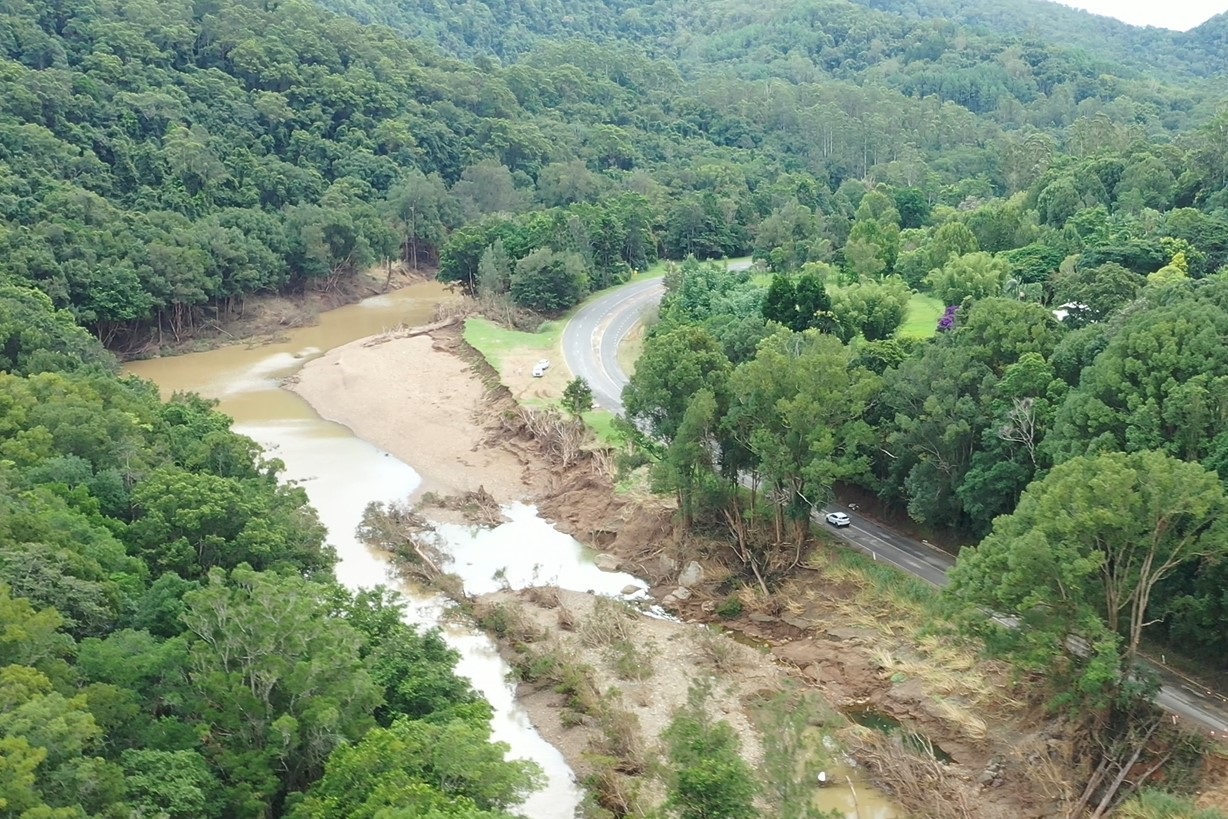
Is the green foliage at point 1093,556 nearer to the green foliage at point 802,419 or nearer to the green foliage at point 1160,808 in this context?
the green foliage at point 1160,808

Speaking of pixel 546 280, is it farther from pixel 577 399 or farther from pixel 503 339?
pixel 577 399

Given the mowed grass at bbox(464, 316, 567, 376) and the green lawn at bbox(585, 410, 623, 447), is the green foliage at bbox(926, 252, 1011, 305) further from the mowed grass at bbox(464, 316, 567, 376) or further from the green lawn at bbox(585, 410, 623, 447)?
the mowed grass at bbox(464, 316, 567, 376)

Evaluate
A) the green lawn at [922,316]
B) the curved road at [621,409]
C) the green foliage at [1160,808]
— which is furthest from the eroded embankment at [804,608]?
the green lawn at [922,316]

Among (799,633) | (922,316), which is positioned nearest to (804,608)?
(799,633)

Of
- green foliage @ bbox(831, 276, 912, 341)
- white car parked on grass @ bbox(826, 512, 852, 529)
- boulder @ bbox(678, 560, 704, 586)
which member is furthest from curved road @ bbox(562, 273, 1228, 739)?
green foliage @ bbox(831, 276, 912, 341)

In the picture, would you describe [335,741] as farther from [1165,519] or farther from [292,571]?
[1165,519]

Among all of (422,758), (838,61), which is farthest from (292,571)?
(838,61)

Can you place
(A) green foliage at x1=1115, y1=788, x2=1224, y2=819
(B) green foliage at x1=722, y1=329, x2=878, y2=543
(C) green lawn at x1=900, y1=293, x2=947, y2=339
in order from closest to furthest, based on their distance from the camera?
(A) green foliage at x1=1115, y1=788, x2=1224, y2=819 → (B) green foliage at x1=722, y1=329, x2=878, y2=543 → (C) green lawn at x1=900, y1=293, x2=947, y2=339
